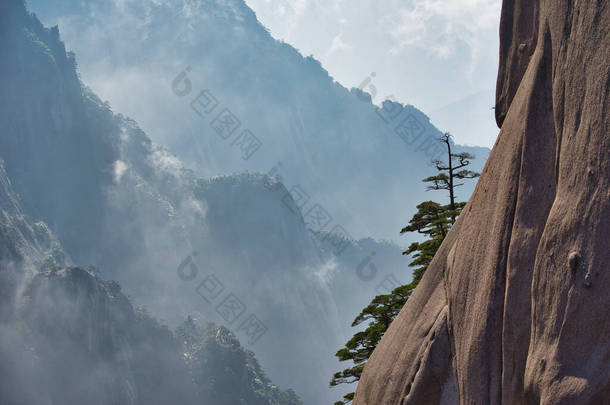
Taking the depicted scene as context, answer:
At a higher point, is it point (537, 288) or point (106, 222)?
point (106, 222)

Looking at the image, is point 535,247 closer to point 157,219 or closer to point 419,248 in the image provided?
point 419,248

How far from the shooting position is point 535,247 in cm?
780

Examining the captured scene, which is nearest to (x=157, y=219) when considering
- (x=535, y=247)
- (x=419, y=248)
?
(x=419, y=248)

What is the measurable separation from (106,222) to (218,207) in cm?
4018

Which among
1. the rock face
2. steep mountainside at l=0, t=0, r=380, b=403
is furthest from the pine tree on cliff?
steep mountainside at l=0, t=0, r=380, b=403

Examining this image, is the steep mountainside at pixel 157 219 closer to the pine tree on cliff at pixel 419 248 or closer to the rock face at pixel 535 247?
the pine tree on cliff at pixel 419 248

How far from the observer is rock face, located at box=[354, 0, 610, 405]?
22.4 ft

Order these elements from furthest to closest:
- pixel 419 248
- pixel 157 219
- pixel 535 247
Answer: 1. pixel 157 219
2. pixel 419 248
3. pixel 535 247

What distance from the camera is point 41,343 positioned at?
8300 centimetres

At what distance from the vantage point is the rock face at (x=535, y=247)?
6828 millimetres

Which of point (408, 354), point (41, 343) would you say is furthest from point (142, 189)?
point (408, 354)

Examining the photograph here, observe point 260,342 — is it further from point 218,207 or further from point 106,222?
point 106,222

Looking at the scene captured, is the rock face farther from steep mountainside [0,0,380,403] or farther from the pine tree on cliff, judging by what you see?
steep mountainside [0,0,380,403]

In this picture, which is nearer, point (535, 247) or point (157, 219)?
point (535, 247)
